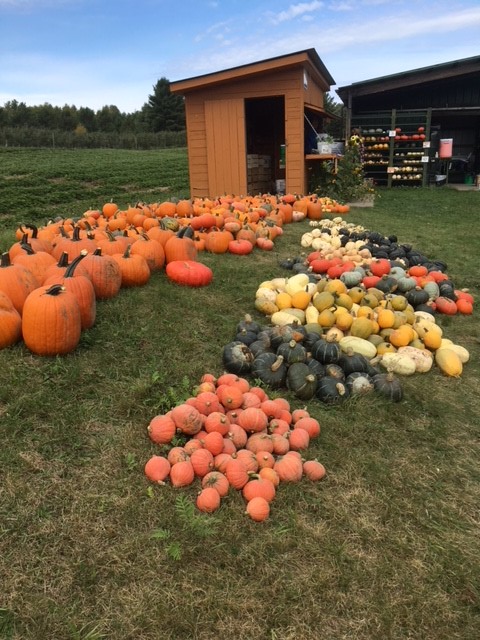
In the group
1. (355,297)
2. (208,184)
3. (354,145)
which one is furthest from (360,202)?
(355,297)

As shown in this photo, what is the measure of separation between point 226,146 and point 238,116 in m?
0.81

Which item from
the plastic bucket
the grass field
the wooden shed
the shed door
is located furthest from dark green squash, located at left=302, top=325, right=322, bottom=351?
the plastic bucket

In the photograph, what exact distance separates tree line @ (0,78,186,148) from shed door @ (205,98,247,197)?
4690 cm

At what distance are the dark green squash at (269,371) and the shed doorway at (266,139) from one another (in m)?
11.8

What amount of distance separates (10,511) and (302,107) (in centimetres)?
1210

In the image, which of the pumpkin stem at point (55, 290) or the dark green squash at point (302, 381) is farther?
the dark green squash at point (302, 381)

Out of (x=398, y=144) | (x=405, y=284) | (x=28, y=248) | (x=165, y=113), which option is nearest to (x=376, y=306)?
(x=405, y=284)

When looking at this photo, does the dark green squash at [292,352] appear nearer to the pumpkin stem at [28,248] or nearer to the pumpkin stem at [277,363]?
the pumpkin stem at [277,363]

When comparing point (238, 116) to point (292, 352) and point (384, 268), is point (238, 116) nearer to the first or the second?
point (384, 268)

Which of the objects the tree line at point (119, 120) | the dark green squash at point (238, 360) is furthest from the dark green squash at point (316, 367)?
the tree line at point (119, 120)

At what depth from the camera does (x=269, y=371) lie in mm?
4043

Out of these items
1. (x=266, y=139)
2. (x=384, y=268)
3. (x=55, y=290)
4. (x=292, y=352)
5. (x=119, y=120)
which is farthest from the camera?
(x=119, y=120)

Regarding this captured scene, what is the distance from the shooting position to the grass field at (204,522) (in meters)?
2.24

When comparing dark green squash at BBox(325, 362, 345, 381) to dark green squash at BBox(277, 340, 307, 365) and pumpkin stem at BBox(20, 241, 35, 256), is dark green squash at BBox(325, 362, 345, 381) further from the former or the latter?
pumpkin stem at BBox(20, 241, 35, 256)
